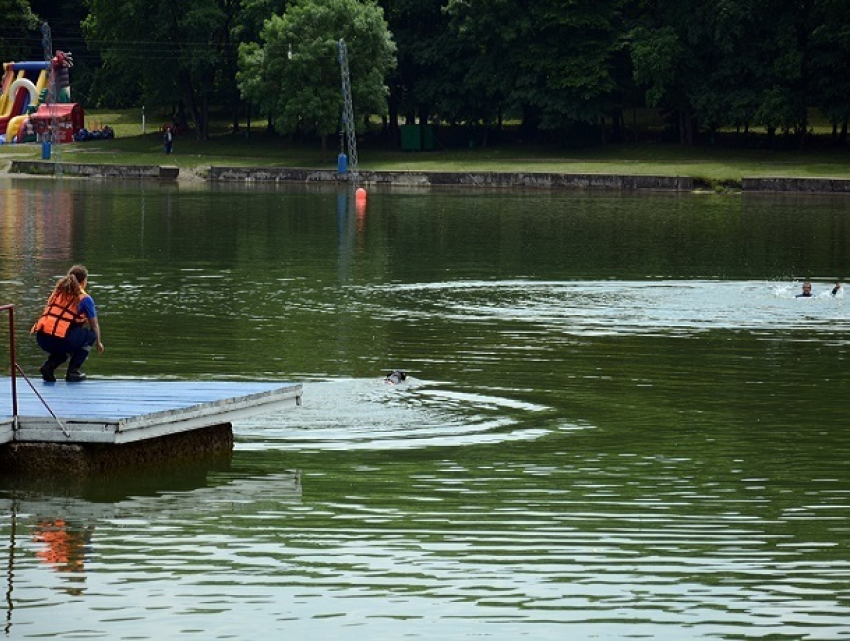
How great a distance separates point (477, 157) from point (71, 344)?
77889mm

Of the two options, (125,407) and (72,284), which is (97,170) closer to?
(72,284)

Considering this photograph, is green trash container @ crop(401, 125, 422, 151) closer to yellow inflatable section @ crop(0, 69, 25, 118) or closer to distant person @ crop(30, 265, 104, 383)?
yellow inflatable section @ crop(0, 69, 25, 118)

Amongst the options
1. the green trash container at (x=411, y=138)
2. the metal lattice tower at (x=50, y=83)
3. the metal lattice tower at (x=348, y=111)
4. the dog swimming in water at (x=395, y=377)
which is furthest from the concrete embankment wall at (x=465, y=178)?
the dog swimming in water at (x=395, y=377)

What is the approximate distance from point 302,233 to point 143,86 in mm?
59788

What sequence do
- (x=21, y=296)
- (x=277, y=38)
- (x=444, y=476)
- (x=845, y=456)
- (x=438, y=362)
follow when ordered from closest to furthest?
(x=444, y=476)
(x=845, y=456)
(x=438, y=362)
(x=21, y=296)
(x=277, y=38)

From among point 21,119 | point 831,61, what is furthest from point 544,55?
point 21,119

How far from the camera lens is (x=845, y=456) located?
2108 cm

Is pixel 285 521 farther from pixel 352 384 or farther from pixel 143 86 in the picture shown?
pixel 143 86

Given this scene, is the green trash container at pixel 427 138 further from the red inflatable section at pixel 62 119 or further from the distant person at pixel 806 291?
the distant person at pixel 806 291

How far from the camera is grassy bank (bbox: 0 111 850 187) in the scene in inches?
3477

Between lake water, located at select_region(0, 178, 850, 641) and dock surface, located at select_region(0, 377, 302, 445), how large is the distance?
0.56 metres

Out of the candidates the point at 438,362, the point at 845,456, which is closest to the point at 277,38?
the point at 438,362

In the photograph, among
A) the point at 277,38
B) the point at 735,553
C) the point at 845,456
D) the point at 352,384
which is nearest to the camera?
the point at 735,553

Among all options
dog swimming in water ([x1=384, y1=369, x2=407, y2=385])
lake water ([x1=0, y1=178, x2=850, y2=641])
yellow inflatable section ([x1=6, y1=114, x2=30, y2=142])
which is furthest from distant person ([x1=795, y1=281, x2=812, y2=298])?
yellow inflatable section ([x1=6, y1=114, x2=30, y2=142])
